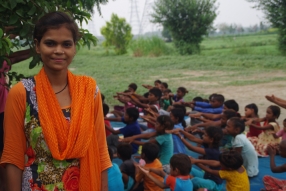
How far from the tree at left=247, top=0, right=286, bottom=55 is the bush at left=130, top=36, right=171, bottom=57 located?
258 inches

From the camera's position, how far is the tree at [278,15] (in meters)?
19.0

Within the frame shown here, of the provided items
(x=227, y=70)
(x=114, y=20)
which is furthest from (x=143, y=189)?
(x=114, y=20)

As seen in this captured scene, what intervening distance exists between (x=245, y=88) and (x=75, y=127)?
9.75m

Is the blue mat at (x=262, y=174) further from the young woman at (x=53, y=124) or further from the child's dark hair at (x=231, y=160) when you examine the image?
the young woman at (x=53, y=124)

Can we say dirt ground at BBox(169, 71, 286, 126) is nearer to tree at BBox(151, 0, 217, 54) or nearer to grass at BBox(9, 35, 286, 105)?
grass at BBox(9, 35, 286, 105)

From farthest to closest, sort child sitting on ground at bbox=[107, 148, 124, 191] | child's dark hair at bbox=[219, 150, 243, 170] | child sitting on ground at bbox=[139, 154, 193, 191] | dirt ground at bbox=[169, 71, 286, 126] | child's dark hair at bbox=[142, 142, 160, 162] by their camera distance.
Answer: dirt ground at bbox=[169, 71, 286, 126], child's dark hair at bbox=[142, 142, 160, 162], child's dark hair at bbox=[219, 150, 243, 170], child sitting on ground at bbox=[107, 148, 124, 191], child sitting on ground at bbox=[139, 154, 193, 191]

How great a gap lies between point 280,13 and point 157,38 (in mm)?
8204

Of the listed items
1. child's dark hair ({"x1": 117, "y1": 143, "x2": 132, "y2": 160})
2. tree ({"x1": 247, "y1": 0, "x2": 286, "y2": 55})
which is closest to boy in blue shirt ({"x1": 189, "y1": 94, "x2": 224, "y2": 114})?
child's dark hair ({"x1": 117, "y1": 143, "x2": 132, "y2": 160})

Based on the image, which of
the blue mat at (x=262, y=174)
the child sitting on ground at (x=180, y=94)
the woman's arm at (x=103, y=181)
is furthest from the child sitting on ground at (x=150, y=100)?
the woman's arm at (x=103, y=181)

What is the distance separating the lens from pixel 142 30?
36.4m

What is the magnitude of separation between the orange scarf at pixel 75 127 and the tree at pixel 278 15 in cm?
1960

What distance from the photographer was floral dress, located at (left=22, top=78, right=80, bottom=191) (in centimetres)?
128

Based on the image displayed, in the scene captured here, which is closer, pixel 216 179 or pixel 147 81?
pixel 216 179

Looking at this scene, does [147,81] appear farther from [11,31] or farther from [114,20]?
[114,20]
